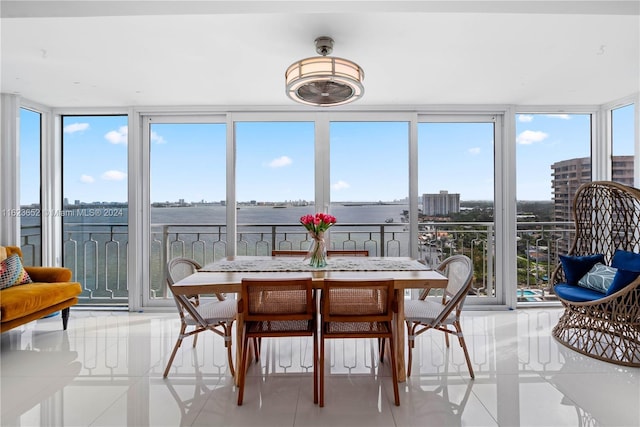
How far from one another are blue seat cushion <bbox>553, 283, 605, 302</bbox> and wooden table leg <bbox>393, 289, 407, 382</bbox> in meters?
1.71

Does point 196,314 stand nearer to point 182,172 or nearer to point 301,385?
point 301,385

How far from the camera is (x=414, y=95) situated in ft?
12.3

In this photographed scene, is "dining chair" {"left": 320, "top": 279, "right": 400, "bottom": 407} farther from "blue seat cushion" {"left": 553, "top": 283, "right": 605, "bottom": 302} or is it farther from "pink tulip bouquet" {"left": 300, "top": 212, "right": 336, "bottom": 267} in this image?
"blue seat cushion" {"left": 553, "top": 283, "right": 605, "bottom": 302}

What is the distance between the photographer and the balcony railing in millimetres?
4414

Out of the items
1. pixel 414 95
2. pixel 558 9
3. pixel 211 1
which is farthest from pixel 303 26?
pixel 414 95

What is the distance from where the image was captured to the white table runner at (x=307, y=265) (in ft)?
8.63

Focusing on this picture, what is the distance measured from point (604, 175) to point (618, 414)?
10.5ft

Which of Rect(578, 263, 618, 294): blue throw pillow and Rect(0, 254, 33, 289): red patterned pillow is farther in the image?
Rect(0, 254, 33, 289): red patterned pillow

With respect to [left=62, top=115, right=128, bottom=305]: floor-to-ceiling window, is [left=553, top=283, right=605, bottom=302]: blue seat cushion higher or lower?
lower

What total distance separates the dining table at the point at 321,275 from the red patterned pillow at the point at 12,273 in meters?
2.05

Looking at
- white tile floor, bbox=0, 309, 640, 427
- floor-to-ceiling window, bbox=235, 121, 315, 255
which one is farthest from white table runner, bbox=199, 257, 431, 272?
floor-to-ceiling window, bbox=235, 121, 315, 255

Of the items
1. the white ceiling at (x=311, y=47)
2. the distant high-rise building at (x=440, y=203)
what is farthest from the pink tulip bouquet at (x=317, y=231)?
the distant high-rise building at (x=440, y=203)

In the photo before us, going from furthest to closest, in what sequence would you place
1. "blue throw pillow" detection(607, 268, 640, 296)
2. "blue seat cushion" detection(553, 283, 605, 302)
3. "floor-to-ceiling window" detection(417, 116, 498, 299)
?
"floor-to-ceiling window" detection(417, 116, 498, 299) < "blue seat cushion" detection(553, 283, 605, 302) < "blue throw pillow" detection(607, 268, 640, 296)

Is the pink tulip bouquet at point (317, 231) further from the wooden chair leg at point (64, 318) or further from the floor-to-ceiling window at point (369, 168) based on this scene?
the wooden chair leg at point (64, 318)
